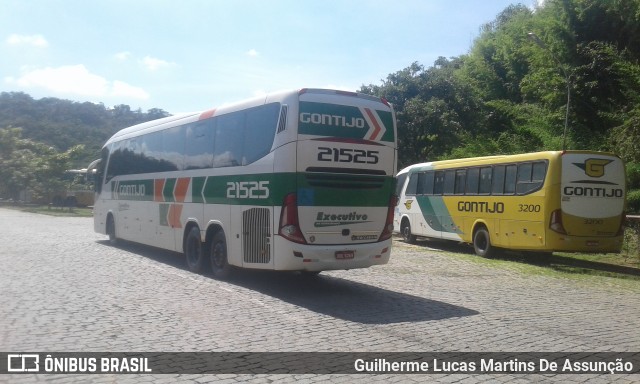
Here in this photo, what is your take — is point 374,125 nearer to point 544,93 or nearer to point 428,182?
point 428,182

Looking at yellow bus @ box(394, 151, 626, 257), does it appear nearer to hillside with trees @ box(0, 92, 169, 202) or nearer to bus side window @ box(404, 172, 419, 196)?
bus side window @ box(404, 172, 419, 196)

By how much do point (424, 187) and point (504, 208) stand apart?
→ 5.13 meters

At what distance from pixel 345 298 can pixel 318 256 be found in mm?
870

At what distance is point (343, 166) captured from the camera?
1119 centimetres

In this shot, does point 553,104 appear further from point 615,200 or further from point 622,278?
point 622,278

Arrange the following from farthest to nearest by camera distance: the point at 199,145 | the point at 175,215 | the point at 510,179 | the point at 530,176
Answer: the point at 510,179
the point at 530,176
the point at 175,215
the point at 199,145

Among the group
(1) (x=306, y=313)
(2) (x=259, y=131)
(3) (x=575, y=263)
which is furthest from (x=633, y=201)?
(1) (x=306, y=313)

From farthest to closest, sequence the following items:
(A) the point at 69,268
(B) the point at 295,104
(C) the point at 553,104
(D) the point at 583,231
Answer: (C) the point at 553,104, (D) the point at 583,231, (A) the point at 69,268, (B) the point at 295,104

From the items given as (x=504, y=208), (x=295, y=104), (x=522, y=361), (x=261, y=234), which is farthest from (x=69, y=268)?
(x=504, y=208)

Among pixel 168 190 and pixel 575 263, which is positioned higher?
pixel 168 190

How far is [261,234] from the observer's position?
1122cm

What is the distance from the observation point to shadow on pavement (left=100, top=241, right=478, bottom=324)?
9.36 meters

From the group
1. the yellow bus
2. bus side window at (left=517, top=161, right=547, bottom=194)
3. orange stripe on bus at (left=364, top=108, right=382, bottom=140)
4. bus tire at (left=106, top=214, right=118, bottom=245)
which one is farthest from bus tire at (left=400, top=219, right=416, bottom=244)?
orange stripe on bus at (left=364, top=108, right=382, bottom=140)

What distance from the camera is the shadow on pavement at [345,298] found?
9.36 meters
